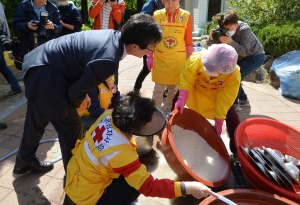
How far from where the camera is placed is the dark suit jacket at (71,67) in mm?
1597

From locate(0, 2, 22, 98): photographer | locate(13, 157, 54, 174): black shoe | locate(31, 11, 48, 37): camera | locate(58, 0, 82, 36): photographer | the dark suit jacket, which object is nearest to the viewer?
the dark suit jacket

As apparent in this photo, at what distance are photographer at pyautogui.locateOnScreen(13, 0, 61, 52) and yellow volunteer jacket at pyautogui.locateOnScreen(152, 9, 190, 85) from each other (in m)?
1.29

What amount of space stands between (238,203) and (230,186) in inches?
19.4

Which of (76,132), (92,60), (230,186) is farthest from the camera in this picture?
(230,186)

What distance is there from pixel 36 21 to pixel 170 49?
1627mm

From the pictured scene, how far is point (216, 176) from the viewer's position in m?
2.05

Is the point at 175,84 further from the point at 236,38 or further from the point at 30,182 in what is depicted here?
the point at 30,182

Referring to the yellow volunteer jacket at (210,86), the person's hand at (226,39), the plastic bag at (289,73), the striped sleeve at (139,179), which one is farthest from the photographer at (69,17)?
the plastic bag at (289,73)

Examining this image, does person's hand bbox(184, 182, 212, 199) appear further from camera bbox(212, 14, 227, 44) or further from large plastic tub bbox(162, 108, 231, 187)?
camera bbox(212, 14, 227, 44)

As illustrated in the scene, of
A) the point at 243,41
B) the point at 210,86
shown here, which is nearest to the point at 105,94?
the point at 210,86

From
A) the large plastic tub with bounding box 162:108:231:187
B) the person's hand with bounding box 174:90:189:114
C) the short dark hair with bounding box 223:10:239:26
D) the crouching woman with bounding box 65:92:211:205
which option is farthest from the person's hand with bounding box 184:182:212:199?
the short dark hair with bounding box 223:10:239:26

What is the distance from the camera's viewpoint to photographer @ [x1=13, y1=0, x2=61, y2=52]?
3291 mm

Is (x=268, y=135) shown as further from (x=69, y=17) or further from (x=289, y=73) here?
(x=69, y=17)

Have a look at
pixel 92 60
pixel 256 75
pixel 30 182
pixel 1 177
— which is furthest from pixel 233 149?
pixel 256 75
